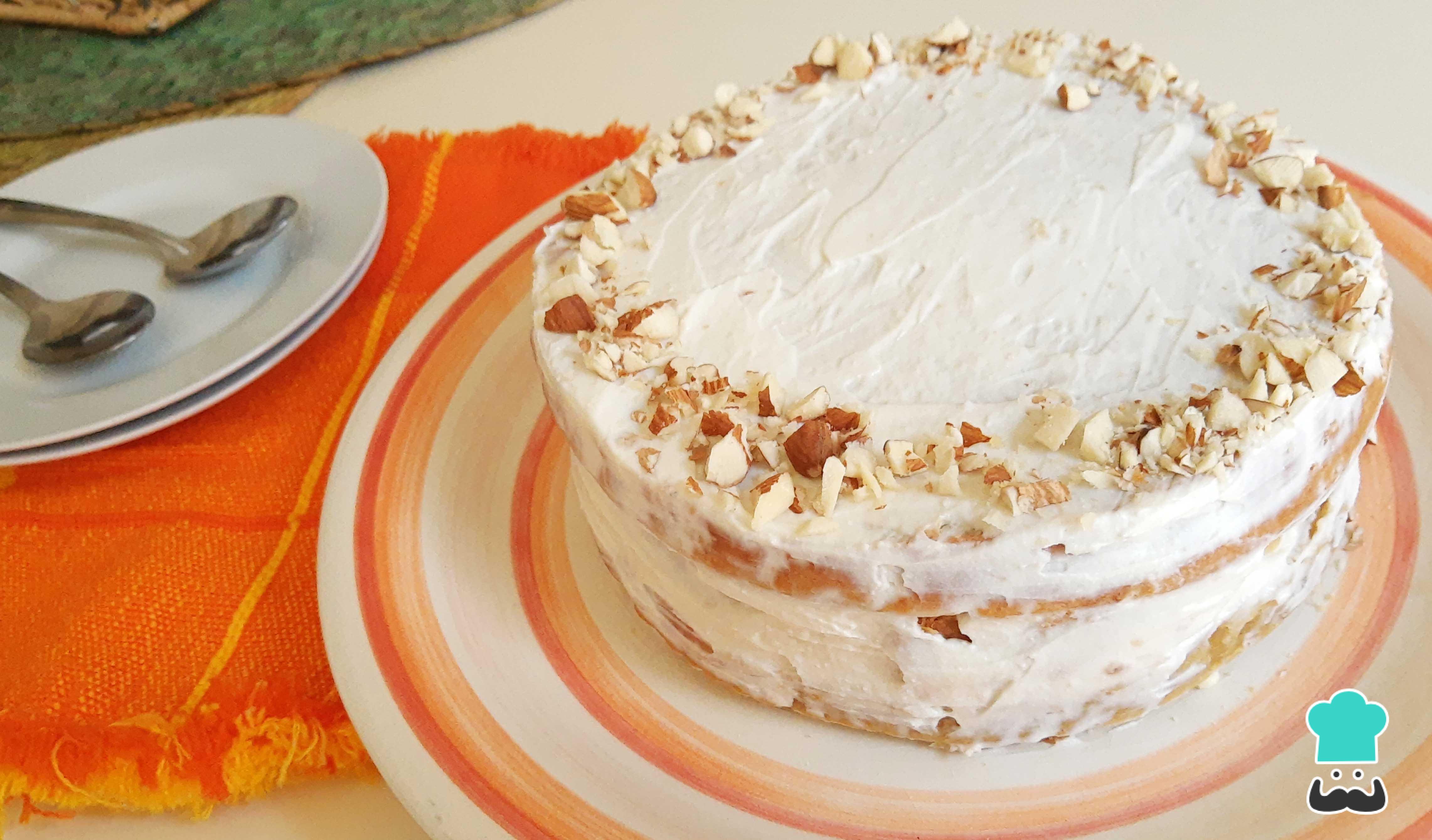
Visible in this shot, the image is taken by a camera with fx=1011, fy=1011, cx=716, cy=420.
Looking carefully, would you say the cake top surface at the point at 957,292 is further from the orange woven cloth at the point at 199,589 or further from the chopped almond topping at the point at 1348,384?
the orange woven cloth at the point at 199,589

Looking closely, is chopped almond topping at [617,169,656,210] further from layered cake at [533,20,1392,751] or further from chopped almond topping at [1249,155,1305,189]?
chopped almond topping at [1249,155,1305,189]

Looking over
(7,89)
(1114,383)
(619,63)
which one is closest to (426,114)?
(619,63)

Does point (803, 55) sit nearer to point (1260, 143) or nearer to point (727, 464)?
point (1260, 143)

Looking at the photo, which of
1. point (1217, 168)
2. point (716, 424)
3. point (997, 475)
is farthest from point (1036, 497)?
point (1217, 168)

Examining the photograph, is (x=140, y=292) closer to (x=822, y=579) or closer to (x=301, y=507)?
(x=301, y=507)

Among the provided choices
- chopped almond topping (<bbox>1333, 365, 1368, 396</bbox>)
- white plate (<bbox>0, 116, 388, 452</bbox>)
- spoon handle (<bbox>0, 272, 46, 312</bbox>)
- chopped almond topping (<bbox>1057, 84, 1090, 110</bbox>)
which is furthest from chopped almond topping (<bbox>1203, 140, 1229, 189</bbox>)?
spoon handle (<bbox>0, 272, 46, 312</bbox>)
